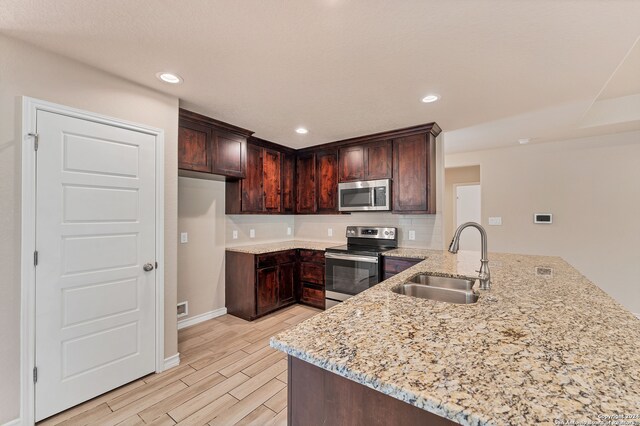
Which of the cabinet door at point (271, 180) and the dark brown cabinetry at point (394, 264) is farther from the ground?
the cabinet door at point (271, 180)

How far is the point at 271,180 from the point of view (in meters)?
4.13

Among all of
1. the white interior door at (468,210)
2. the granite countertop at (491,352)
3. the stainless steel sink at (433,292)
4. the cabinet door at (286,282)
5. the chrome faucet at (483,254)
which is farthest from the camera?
the white interior door at (468,210)

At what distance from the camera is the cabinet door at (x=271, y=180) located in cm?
403

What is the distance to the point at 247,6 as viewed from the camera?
1431 millimetres

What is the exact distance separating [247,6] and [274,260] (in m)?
2.90

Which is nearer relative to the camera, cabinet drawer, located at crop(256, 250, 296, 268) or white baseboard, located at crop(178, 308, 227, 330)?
white baseboard, located at crop(178, 308, 227, 330)

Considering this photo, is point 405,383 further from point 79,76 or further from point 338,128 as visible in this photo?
point 338,128

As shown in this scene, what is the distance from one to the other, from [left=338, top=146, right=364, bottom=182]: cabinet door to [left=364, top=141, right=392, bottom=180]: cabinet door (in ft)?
0.25

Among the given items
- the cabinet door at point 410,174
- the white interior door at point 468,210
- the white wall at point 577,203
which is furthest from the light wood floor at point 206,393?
the white interior door at point 468,210

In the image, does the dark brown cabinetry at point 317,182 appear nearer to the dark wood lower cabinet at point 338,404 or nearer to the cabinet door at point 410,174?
the cabinet door at point 410,174

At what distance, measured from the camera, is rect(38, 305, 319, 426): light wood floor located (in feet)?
6.07

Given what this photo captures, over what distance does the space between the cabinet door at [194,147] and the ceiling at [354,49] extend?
29 cm

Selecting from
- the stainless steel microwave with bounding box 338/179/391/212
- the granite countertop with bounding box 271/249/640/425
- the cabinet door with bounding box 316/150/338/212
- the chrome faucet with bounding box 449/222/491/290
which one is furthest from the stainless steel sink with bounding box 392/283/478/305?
the cabinet door with bounding box 316/150/338/212

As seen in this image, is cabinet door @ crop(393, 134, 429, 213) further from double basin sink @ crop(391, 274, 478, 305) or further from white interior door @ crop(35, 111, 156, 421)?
white interior door @ crop(35, 111, 156, 421)
